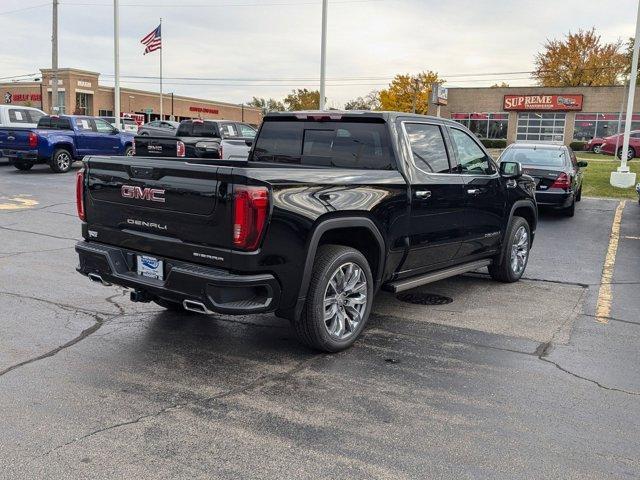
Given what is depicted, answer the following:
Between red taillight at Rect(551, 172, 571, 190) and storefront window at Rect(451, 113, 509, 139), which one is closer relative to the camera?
red taillight at Rect(551, 172, 571, 190)

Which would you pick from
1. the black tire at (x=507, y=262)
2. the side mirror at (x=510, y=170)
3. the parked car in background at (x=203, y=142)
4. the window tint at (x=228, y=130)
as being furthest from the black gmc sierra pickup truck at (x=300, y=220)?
the window tint at (x=228, y=130)

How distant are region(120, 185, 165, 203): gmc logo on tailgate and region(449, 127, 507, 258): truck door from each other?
3.16 m

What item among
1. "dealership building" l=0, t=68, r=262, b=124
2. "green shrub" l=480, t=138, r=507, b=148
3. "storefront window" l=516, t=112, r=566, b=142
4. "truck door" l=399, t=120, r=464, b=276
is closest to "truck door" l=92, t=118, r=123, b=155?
"truck door" l=399, t=120, r=464, b=276

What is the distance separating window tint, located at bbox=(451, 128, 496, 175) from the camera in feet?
21.0

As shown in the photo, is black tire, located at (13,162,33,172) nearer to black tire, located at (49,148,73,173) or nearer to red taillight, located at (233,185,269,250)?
black tire, located at (49,148,73,173)

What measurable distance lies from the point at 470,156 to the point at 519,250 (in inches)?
68.4

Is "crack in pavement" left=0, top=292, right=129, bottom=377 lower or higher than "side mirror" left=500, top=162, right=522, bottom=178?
lower

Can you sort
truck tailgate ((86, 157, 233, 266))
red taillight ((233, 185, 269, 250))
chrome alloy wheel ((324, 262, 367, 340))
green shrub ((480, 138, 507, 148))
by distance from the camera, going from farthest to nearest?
green shrub ((480, 138, 507, 148))
chrome alloy wheel ((324, 262, 367, 340))
truck tailgate ((86, 157, 233, 266))
red taillight ((233, 185, 269, 250))

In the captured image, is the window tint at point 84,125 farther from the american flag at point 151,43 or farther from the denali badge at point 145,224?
the denali badge at point 145,224

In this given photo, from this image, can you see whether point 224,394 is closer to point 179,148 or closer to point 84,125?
point 179,148

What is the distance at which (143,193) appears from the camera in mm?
4535

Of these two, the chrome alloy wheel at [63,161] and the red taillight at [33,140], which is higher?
the red taillight at [33,140]

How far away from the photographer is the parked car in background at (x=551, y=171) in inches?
508

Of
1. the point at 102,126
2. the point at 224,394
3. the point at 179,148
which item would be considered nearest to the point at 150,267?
the point at 224,394
